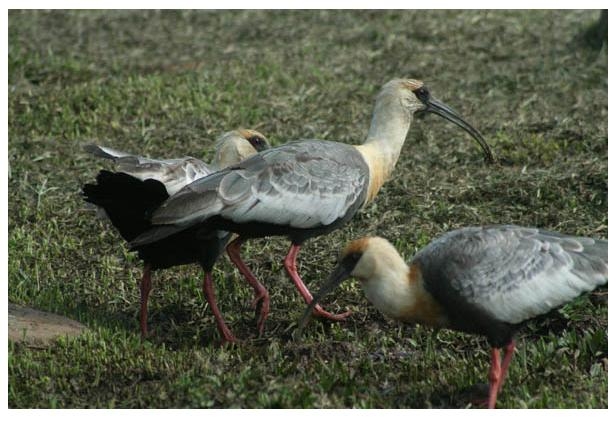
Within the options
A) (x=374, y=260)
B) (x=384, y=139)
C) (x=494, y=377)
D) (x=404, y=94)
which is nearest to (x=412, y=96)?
(x=404, y=94)

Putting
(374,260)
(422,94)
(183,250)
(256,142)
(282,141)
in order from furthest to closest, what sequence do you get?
(282,141), (256,142), (422,94), (183,250), (374,260)

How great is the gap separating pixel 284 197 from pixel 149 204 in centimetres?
84

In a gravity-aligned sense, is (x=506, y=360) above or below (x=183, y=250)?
above

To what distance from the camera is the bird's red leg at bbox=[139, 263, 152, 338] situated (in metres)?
6.84

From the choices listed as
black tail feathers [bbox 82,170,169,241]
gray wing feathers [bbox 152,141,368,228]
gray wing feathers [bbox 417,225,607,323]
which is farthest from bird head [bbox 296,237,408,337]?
black tail feathers [bbox 82,170,169,241]

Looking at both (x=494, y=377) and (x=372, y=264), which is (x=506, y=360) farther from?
(x=372, y=264)

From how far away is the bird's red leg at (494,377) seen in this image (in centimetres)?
554

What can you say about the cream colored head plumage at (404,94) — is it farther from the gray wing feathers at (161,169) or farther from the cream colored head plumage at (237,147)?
the gray wing feathers at (161,169)

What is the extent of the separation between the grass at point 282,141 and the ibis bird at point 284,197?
572 millimetres

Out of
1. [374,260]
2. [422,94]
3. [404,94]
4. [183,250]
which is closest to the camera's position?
[374,260]

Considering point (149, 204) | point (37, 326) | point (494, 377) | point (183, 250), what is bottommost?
point (37, 326)

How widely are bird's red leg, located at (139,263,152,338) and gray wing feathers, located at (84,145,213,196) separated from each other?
60 centimetres

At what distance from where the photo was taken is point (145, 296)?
6926 millimetres
